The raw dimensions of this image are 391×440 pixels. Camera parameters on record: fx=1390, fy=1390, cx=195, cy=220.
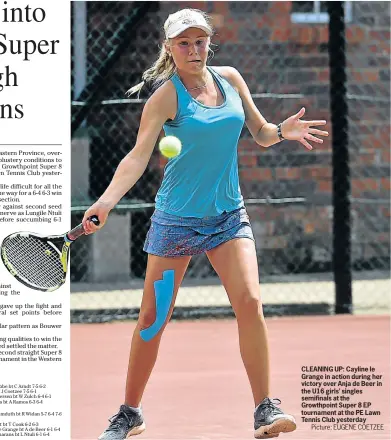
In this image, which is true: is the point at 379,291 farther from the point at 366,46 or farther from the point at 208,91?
the point at 208,91

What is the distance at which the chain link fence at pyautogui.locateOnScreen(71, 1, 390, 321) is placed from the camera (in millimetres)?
11188

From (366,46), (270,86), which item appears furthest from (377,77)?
(270,86)

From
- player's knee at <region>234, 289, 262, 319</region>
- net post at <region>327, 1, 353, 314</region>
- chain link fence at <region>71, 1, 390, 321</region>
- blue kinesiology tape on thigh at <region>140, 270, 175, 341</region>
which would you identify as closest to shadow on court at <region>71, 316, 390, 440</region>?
net post at <region>327, 1, 353, 314</region>

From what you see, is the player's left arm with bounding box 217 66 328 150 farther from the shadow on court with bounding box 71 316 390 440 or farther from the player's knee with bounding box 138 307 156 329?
the shadow on court with bounding box 71 316 390 440

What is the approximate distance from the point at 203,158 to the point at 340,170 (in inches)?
197

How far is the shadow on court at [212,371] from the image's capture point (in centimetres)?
642

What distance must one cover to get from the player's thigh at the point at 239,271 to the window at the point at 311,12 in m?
6.37

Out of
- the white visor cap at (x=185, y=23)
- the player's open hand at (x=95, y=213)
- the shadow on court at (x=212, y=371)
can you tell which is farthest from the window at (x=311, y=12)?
the player's open hand at (x=95, y=213)

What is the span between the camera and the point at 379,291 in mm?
11594

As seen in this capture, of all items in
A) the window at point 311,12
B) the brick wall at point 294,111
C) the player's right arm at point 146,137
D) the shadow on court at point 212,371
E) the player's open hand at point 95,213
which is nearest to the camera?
the player's open hand at point 95,213

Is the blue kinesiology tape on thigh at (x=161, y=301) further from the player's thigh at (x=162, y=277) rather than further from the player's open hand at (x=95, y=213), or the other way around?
the player's open hand at (x=95, y=213)

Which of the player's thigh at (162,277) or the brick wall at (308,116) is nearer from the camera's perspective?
the player's thigh at (162,277)

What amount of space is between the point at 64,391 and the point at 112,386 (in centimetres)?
155

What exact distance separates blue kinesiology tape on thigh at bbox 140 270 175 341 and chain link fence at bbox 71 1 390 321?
4742 mm
